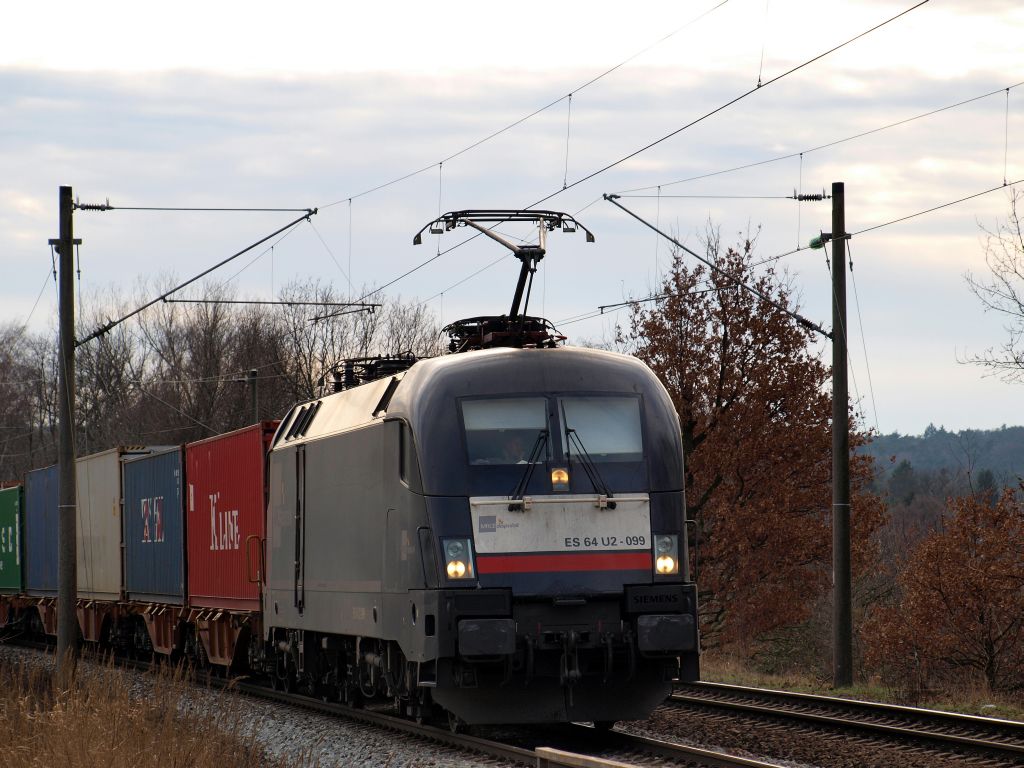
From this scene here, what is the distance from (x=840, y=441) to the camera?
20.0m

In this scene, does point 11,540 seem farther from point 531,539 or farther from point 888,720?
point 888,720

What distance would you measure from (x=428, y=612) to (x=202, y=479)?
10.7 m

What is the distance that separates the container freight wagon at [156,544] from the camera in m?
23.3

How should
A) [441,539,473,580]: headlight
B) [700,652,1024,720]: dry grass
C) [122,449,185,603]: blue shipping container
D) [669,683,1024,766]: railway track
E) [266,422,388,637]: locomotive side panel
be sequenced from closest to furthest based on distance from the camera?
[669,683,1024,766]: railway track
[441,539,473,580]: headlight
[266,422,388,637]: locomotive side panel
[700,652,1024,720]: dry grass
[122,449,185,603]: blue shipping container

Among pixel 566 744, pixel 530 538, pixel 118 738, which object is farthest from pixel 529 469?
pixel 118 738

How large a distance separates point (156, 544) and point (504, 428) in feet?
44.0

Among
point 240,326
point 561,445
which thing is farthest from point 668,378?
point 240,326

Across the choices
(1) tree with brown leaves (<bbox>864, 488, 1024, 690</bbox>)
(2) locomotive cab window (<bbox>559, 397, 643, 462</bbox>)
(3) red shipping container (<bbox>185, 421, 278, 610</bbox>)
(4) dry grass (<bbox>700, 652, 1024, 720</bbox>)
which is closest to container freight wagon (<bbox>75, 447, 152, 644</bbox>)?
(3) red shipping container (<bbox>185, 421, 278, 610</bbox>)

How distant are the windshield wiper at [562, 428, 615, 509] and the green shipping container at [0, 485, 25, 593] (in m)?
24.7

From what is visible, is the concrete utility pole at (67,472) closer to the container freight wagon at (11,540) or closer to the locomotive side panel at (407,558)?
the locomotive side panel at (407,558)

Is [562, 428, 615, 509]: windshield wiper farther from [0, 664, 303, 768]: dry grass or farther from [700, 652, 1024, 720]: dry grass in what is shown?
[700, 652, 1024, 720]: dry grass

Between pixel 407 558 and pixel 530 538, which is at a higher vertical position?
pixel 530 538

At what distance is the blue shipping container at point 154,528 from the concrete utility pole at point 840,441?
33.0 ft

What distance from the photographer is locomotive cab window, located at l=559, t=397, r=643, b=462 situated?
12.7 meters
